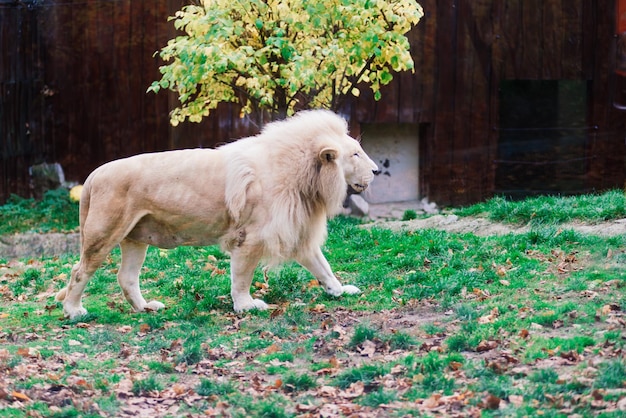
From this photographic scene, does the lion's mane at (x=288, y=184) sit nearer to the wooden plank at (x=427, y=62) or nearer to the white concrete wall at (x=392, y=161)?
the wooden plank at (x=427, y=62)

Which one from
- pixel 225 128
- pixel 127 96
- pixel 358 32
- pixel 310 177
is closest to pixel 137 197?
pixel 310 177

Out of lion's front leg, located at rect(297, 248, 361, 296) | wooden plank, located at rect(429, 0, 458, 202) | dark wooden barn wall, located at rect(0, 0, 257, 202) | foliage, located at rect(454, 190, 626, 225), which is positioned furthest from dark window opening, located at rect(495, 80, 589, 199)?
lion's front leg, located at rect(297, 248, 361, 296)

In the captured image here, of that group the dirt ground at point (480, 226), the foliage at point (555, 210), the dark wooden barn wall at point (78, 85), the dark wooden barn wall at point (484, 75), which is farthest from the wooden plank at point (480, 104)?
the dark wooden barn wall at point (78, 85)

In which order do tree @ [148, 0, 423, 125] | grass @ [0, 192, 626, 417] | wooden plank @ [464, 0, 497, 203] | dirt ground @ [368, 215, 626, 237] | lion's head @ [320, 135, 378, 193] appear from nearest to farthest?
grass @ [0, 192, 626, 417] → lion's head @ [320, 135, 378, 193] → dirt ground @ [368, 215, 626, 237] → tree @ [148, 0, 423, 125] → wooden plank @ [464, 0, 497, 203]

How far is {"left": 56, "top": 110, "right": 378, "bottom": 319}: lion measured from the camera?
25.7 ft

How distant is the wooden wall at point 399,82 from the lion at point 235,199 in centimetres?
685

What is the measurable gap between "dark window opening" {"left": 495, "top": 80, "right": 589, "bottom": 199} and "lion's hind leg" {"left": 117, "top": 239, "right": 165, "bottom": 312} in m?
8.78

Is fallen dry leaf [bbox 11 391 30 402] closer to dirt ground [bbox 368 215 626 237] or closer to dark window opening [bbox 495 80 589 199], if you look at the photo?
dirt ground [bbox 368 215 626 237]

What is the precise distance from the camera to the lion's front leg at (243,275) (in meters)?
7.89

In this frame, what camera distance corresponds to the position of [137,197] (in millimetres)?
7867

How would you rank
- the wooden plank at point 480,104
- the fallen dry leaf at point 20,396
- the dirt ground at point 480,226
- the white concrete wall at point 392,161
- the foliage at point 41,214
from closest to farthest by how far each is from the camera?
1. the fallen dry leaf at point 20,396
2. the dirt ground at point 480,226
3. the foliage at point 41,214
4. the wooden plank at point 480,104
5. the white concrete wall at point 392,161

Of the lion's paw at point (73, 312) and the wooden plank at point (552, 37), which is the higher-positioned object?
the wooden plank at point (552, 37)

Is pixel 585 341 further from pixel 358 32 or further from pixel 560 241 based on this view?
pixel 358 32

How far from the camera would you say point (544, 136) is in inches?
621
